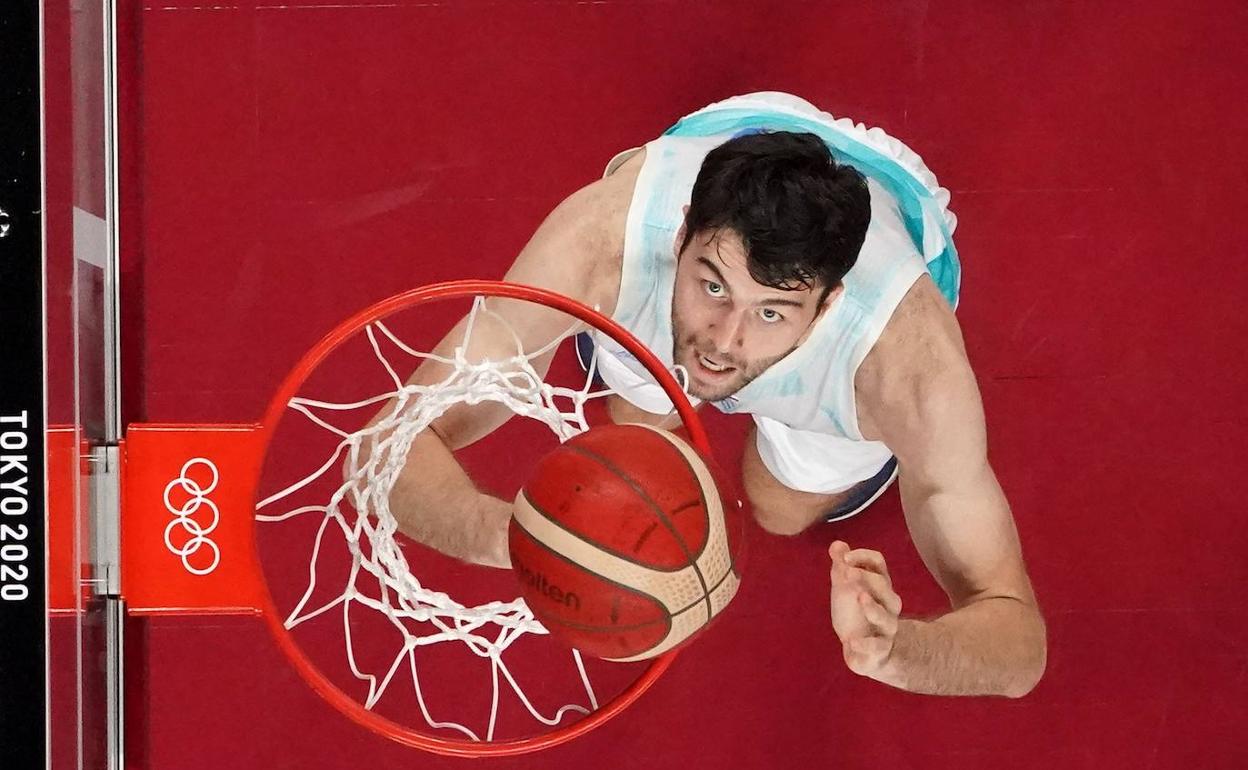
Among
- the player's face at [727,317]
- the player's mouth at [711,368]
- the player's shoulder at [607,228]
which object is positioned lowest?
the player's mouth at [711,368]

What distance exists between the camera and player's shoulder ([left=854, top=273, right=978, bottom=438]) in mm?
2100

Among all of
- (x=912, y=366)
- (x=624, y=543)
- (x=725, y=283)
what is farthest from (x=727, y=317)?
(x=624, y=543)

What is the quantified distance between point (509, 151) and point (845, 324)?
2.42 ft

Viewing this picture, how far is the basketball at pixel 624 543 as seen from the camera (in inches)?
55.2

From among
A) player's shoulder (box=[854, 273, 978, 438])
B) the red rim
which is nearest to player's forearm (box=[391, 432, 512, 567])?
the red rim

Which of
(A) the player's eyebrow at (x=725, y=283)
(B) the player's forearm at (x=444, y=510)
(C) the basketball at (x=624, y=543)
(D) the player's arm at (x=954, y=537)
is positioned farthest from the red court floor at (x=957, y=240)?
(C) the basketball at (x=624, y=543)

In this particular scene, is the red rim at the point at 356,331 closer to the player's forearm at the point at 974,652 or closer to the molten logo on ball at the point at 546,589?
the molten logo on ball at the point at 546,589

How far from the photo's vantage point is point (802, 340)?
2.10 metres

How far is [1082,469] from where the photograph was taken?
2225 millimetres

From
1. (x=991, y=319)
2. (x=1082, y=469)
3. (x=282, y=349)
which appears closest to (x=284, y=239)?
(x=282, y=349)

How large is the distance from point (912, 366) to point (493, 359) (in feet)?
2.66

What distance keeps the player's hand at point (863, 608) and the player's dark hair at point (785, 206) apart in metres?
0.53

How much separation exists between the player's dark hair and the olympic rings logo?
96cm

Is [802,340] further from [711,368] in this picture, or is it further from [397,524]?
[397,524]
